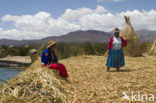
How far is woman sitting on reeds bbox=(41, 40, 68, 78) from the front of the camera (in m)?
4.35

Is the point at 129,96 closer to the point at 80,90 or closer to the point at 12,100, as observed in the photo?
the point at 80,90

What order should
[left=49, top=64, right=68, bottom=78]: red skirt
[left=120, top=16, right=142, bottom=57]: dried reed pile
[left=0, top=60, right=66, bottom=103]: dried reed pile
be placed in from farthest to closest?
[left=120, top=16, right=142, bottom=57]: dried reed pile, [left=49, top=64, right=68, bottom=78]: red skirt, [left=0, top=60, right=66, bottom=103]: dried reed pile

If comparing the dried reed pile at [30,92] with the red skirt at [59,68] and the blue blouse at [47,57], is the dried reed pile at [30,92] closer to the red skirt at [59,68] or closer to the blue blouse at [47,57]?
the red skirt at [59,68]

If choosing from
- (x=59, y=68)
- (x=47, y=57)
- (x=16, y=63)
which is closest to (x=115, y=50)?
(x=59, y=68)

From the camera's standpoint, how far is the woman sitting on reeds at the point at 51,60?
4348mm

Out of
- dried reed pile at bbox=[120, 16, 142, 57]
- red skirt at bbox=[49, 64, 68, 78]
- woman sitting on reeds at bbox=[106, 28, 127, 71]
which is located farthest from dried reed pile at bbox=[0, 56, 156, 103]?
dried reed pile at bbox=[120, 16, 142, 57]

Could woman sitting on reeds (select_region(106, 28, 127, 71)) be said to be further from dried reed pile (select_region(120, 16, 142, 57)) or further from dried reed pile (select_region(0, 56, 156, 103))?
dried reed pile (select_region(120, 16, 142, 57))

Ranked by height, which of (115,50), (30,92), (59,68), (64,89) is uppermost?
(115,50)

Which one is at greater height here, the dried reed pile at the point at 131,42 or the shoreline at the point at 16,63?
the dried reed pile at the point at 131,42

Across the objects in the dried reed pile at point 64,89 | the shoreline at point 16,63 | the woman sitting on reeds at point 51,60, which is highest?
the woman sitting on reeds at point 51,60

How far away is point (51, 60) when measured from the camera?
4.56 m

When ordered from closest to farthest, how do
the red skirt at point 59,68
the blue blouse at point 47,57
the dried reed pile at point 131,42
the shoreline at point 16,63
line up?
the red skirt at point 59,68, the blue blouse at point 47,57, the dried reed pile at point 131,42, the shoreline at point 16,63

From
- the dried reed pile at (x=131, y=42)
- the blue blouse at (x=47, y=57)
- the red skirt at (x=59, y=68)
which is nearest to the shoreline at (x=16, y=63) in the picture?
the dried reed pile at (x=131, y=42)

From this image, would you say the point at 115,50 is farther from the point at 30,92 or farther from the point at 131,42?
the point at 131,42
